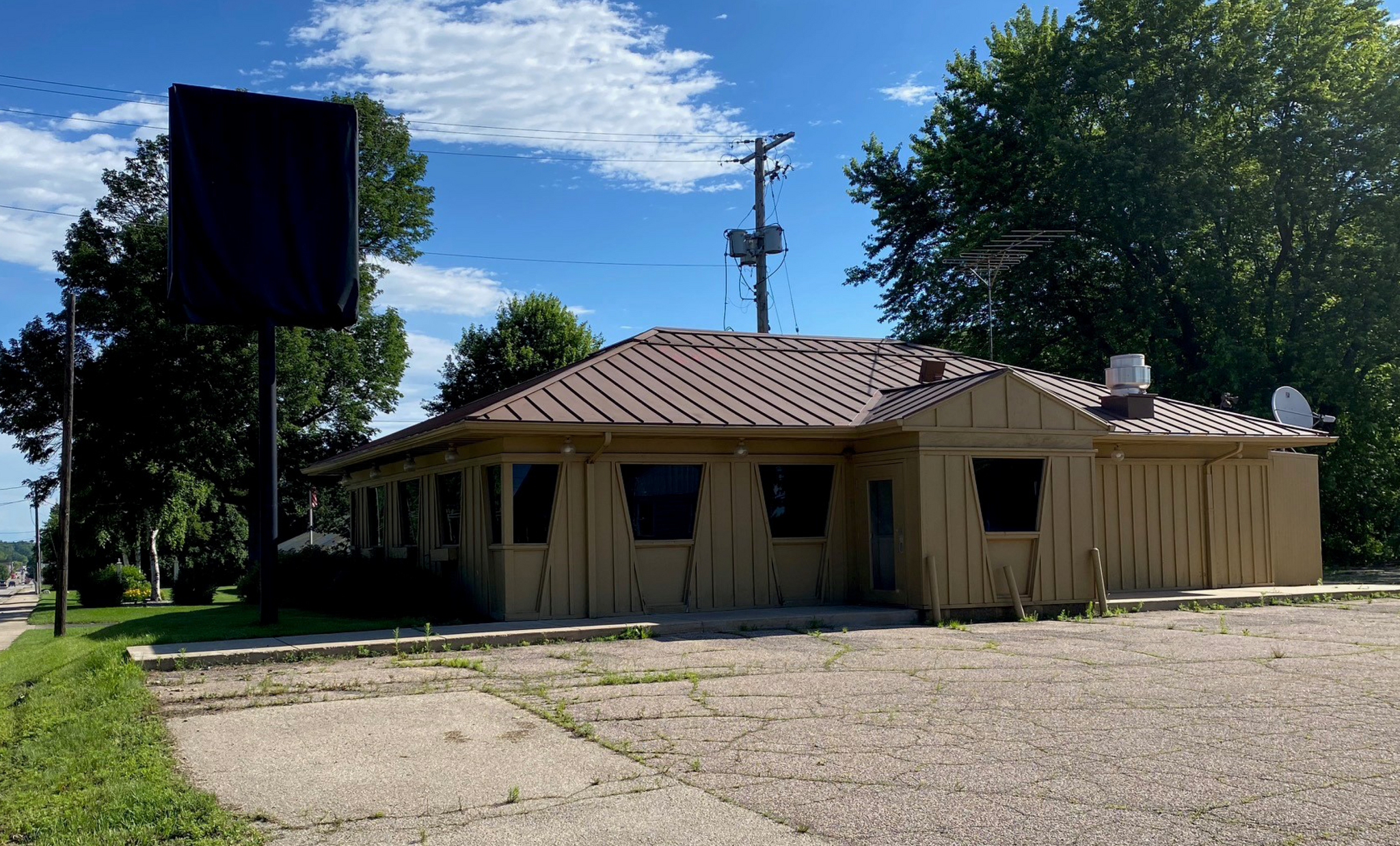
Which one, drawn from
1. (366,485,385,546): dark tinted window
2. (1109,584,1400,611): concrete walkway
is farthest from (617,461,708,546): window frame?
(366,485,385,546): dark tinted window

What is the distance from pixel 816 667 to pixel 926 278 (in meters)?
23.8

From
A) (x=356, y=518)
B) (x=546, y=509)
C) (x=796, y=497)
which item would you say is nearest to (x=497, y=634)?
(x=546, y=509)

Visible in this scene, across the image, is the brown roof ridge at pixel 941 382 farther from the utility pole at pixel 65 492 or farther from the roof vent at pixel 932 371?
the utility pole at pixel 65 492

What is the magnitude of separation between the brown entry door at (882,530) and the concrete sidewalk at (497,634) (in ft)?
1.46

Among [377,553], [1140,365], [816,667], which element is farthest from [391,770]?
[1140,365]

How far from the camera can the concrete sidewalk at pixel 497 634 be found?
11.4 meters

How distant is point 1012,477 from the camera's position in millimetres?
15289

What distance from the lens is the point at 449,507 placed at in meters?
16.8

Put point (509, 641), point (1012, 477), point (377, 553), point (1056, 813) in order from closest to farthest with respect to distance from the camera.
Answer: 1. point (1056, 813)
2. point (509, 641)
3. point (1012, 477)
4. point (377, 553)

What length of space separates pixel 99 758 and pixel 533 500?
7708mm

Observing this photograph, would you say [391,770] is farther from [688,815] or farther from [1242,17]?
[1242,17]

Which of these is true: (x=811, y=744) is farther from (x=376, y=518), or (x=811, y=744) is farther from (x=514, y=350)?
(x=514, y=350)

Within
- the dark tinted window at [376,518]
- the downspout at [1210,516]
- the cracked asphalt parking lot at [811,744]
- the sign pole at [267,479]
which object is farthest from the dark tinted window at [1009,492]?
the dark tinted window at [376,518]

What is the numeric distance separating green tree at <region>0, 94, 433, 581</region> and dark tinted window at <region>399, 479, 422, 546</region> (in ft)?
42.3
